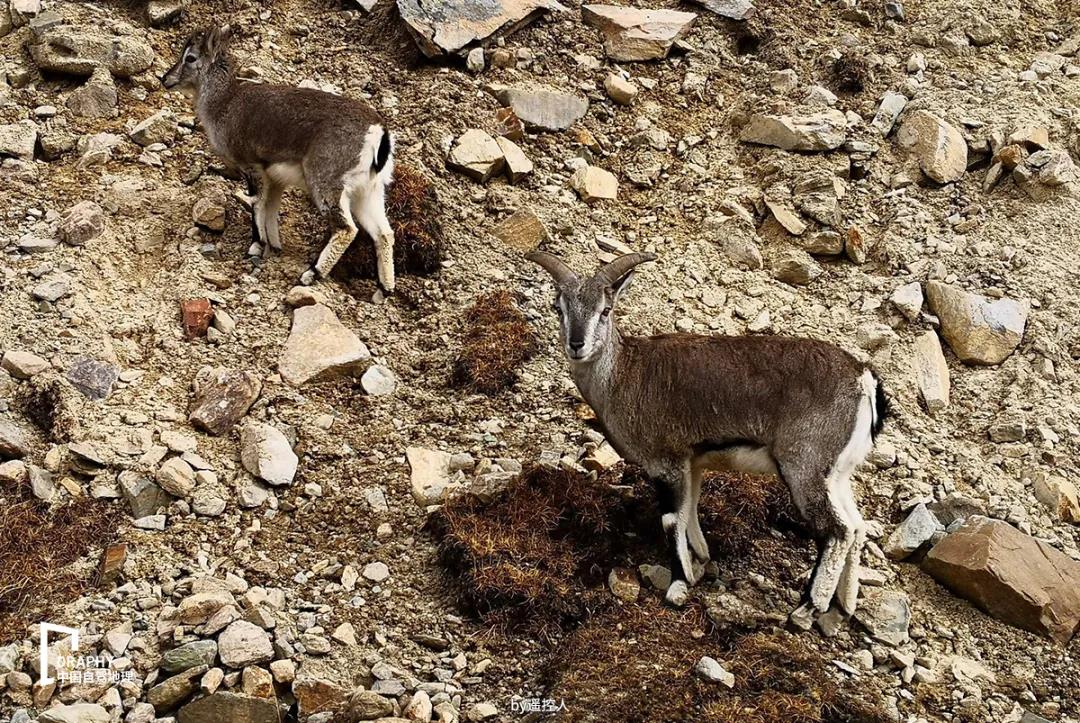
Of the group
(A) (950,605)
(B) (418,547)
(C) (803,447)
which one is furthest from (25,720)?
(A) (950,605)

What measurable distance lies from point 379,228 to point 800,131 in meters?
4.97

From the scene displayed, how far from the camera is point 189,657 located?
306 inches

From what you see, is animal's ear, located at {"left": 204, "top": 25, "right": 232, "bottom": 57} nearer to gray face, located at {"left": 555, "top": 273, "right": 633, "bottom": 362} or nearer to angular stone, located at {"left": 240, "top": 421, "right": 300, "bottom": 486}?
angular stone, located at {"left": 240, "top": 421, "right": 300, "bottom": 486}

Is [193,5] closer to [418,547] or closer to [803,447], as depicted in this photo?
[418,547]

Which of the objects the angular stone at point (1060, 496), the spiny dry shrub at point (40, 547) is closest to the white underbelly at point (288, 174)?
the spiny dry shrub at point (40, 547)

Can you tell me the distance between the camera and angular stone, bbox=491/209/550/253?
40.0ft

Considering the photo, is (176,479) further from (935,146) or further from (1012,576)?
(935,146)

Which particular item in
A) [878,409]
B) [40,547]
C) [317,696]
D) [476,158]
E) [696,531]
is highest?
[878,409]

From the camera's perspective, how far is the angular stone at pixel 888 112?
44.2 feet

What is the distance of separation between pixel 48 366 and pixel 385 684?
4.31 metres

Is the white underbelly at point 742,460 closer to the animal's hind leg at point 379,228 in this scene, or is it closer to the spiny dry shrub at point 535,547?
the spiny dry shrub at point 535,547

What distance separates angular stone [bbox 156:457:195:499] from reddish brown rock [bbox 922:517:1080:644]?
5716mm

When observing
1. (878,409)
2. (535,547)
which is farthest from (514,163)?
(878,409)

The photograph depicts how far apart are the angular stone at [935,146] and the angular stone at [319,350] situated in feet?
21.3
